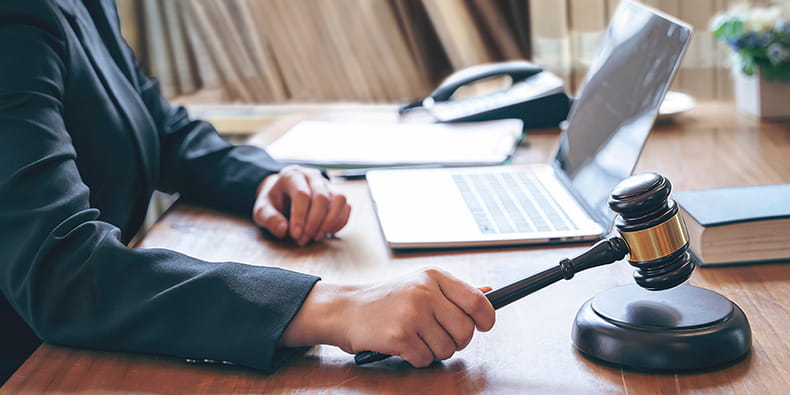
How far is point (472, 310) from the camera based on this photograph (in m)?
0.68

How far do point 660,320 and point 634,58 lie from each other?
0.50m

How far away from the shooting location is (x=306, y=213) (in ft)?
3.40

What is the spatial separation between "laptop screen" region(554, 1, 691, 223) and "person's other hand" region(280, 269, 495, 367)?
0.32 m

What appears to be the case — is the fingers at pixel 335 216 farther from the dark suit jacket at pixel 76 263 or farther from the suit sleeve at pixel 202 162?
the dark suit jacket at pixel 76 263

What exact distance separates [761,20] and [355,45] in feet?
3.15

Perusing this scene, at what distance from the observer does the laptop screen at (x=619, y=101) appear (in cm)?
93

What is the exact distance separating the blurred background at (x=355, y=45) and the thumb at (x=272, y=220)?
101cm

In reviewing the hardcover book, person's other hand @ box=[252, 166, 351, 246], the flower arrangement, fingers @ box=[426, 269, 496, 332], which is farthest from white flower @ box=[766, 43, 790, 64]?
fingers @ box=[426, 269, 496, 332]

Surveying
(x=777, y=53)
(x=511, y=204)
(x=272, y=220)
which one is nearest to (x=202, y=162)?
(x=272, y=220)

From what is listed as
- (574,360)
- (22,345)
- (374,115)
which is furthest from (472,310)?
(374,115)

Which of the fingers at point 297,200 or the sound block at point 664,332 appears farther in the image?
the fingers at point 297,200

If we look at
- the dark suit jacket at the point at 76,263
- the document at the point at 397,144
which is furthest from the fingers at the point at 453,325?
the document at the point at 397,144

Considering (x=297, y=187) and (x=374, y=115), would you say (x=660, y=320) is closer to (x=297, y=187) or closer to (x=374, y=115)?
(x=297, y=187)

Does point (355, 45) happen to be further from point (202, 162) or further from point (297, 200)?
point (297, 200)
